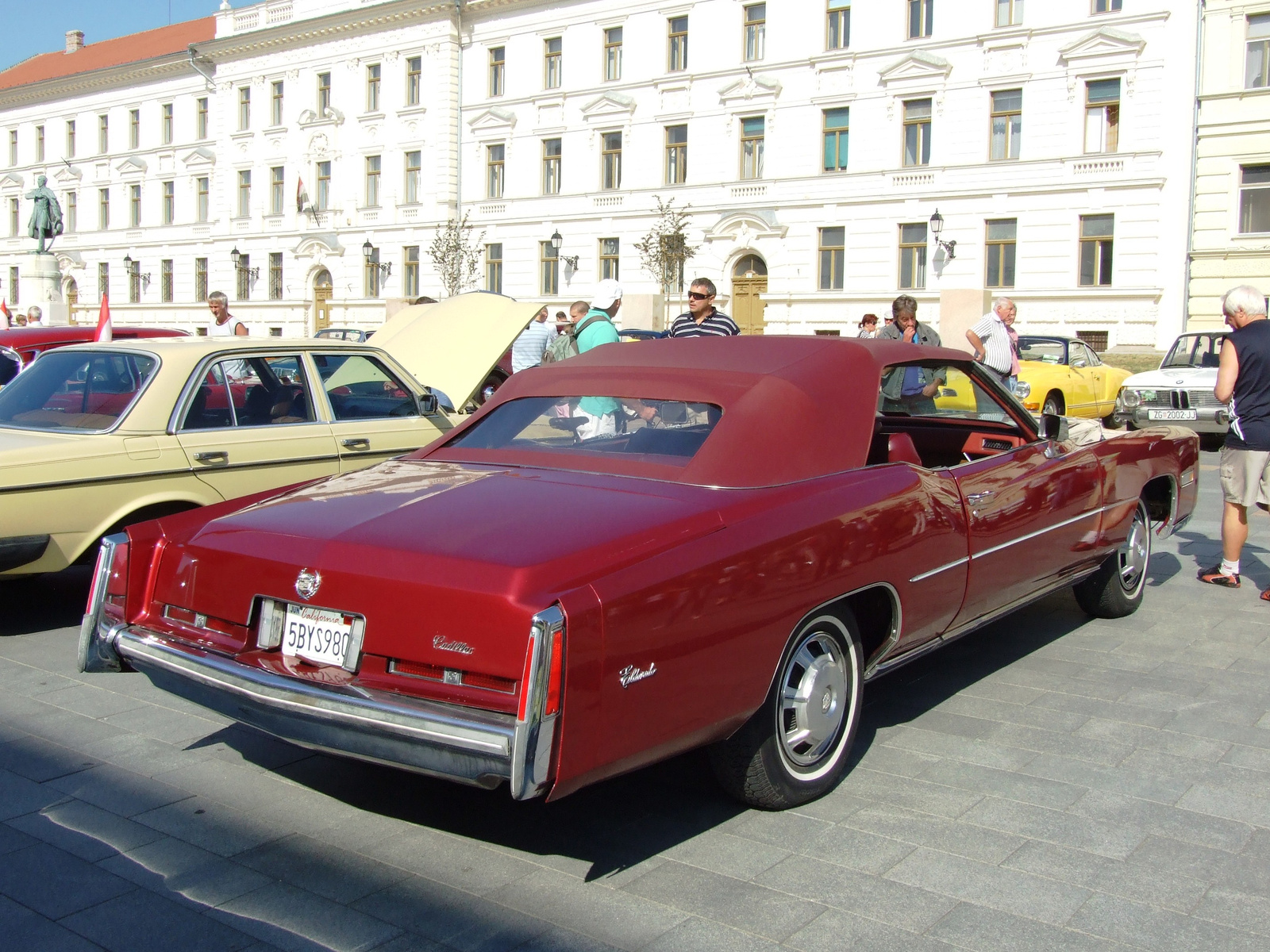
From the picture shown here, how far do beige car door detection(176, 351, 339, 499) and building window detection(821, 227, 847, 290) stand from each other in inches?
1117

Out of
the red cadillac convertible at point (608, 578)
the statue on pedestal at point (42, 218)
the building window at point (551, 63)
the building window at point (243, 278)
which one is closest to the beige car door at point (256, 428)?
the red cadillac convertible at point (608, 578)

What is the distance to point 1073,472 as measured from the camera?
5.48 m

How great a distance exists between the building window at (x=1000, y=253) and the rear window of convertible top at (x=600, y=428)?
1142 inches

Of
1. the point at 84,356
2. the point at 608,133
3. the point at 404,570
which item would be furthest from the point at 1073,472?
the point at 608,133

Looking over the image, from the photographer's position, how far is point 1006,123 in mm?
31078

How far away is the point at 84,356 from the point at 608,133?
33189 millimetres

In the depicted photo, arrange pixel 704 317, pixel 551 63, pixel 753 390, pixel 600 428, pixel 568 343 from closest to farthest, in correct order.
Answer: pixel 753 390 < pixel 600 428 < pixel 704 317 < pixel 568 343 < pixel 551 63

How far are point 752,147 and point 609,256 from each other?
19.6ft

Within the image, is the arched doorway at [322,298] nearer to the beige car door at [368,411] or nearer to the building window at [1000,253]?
the building window at [1000,253]

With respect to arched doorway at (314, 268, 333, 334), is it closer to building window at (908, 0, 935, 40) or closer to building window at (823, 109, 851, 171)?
building window at (823, 109, 851, 171)

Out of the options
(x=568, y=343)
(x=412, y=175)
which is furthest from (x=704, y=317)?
(x=412, y=175)

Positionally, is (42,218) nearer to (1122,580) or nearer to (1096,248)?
(1096,248)

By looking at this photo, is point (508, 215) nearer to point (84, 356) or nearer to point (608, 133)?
point (608, 133)

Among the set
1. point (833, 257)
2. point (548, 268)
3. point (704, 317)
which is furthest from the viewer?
point (548, 268)
